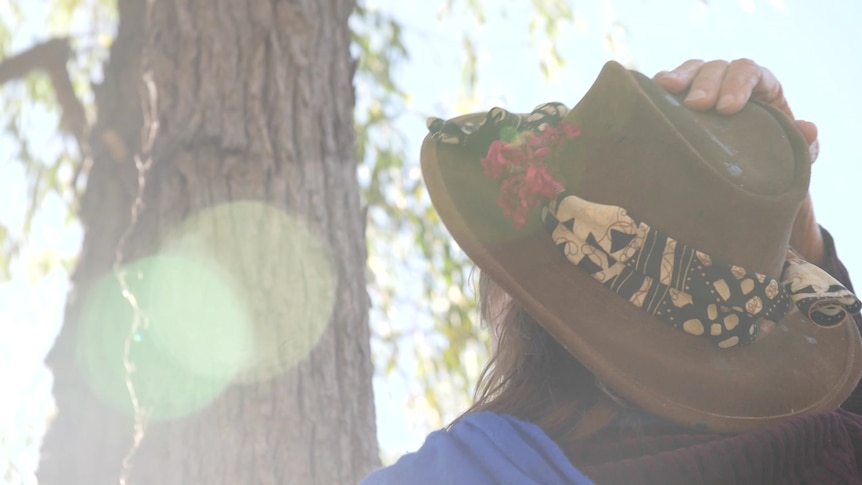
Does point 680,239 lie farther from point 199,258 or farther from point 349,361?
point 199,258

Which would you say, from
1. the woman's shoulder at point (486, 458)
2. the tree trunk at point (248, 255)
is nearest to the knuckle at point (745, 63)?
the woman's shoulder at point (486, 458)

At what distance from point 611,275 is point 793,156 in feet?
1.06

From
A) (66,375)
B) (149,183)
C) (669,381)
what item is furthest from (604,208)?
(66,375)

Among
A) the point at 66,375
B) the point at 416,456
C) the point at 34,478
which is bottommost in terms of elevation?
the point at 34,478

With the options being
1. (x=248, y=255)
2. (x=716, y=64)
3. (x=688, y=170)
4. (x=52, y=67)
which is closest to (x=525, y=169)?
(x=688, y=170)

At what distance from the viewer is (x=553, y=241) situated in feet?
4.29

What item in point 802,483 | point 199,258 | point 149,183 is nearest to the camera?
point 802,483

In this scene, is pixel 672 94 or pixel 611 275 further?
pixel 672 94

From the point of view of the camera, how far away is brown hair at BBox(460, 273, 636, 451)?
1269mm

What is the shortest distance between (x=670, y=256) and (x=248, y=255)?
1069mm

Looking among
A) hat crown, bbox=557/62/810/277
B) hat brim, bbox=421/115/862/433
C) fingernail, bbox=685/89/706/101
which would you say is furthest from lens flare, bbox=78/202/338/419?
fingernail, bbox=685/89/706/101

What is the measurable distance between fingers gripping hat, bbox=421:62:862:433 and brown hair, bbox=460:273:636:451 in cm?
11

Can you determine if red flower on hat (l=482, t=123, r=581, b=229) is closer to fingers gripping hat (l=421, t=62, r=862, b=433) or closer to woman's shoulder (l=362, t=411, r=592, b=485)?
fingers gripping hat (l=421, t=62, r=862, b=433)

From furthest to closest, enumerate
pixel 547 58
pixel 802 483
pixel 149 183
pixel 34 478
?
pixel 547 58 → pixel 34 478 → pixel 149 183 → pixel 802 483
